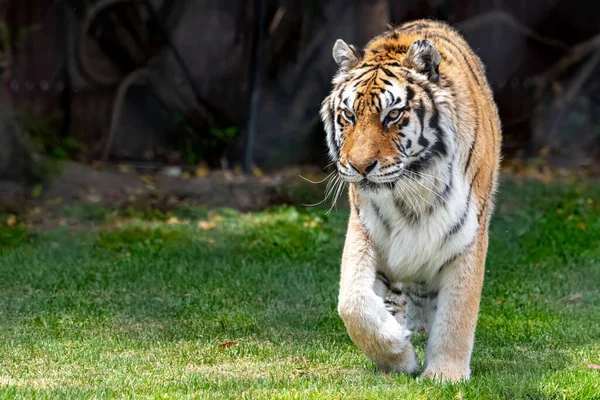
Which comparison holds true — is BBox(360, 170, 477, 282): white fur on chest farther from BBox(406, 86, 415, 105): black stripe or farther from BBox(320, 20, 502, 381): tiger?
BBox(406, 86, 415, 105): black stripe

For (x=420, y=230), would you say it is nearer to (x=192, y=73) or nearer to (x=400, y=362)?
(x=400, y=362)

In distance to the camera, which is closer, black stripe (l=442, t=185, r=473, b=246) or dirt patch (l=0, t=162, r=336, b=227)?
black stripe (l=442, t=185, r=473, b=246)

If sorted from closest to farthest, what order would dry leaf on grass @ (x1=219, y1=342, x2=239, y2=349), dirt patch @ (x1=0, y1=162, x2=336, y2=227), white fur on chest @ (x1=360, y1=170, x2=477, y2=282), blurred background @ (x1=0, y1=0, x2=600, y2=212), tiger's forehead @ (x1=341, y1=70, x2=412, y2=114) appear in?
tiger's forehead @ (x1=341, y1=70, x2=412, y2=114) < white fur on chest @ (x1=360, y1=170, x2=477, y2=282) < dry leaf on grass @ (x1=219, y1=342, x2=239, y2=349) < dirt patch @ (x1=0, y1=162, x2=336, y2=227) < blurred background @ (x1=0, y1=0, x2=600, y2=212)

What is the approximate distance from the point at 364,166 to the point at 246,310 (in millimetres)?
1740

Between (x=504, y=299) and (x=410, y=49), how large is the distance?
217 centimetres

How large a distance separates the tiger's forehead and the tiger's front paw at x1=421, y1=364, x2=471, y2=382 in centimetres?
111

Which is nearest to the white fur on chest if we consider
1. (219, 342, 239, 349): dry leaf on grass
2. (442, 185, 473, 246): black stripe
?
(442, 185, 473, 246): black stripe

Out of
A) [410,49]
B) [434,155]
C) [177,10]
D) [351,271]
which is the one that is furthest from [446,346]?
[177,10]

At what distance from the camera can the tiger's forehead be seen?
401cm

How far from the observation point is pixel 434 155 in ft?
13.4

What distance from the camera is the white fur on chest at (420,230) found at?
4109 mm

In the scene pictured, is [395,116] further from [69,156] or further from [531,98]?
[531,98]

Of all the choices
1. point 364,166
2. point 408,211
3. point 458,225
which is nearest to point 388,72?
point 364,166

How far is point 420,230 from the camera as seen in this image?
4.12 meters
